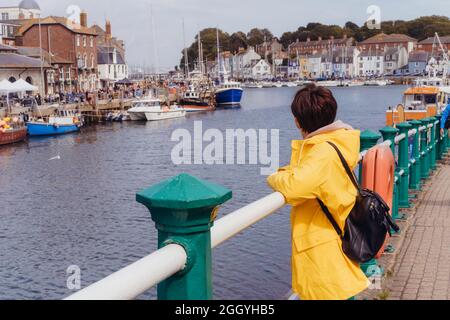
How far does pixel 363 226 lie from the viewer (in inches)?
143

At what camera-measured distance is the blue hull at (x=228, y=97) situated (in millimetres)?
90625

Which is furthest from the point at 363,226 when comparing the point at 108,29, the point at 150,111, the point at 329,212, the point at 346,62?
the point at 346,62

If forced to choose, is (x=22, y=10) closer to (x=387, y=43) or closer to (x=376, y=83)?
(x=376, y=83)

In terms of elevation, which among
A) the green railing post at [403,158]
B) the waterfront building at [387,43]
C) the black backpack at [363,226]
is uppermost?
the waterfront building at [387,43]

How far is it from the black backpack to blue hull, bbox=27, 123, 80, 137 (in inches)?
1980

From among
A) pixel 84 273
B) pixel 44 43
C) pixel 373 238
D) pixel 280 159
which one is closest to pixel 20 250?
pixel 84 273

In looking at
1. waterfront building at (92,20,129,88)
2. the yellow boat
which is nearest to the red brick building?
waterfront building at (92,20,129,88)

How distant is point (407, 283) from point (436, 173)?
784 centimetres

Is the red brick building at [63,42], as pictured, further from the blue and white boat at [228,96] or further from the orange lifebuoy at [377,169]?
the orange lifebuoy at [377,169]

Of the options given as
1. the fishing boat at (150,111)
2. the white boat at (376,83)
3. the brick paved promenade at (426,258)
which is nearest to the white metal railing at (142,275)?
the brick paved promenade at (426,258)

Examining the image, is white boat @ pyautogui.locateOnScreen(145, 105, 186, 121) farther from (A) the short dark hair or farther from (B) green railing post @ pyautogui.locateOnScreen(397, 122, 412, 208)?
(A) the short dark hair

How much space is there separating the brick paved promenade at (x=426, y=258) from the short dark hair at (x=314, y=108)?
8.33ft
